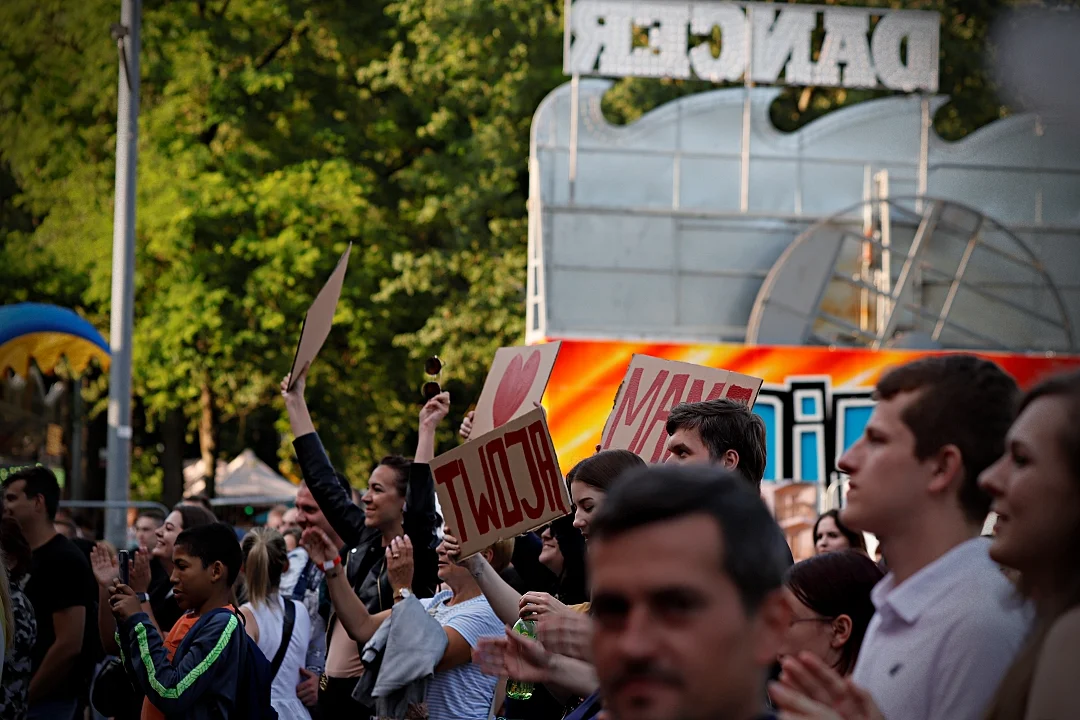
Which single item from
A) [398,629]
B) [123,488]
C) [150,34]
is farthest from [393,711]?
[150,34]

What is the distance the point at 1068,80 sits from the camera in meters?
20.5

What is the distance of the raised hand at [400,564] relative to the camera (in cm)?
613

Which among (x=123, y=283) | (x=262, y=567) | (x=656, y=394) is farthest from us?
(x=123, y=283)

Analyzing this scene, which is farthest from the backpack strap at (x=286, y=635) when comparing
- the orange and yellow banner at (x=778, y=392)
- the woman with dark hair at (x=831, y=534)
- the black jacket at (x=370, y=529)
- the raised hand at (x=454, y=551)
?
the orange and yellow banner at (x=778, y=392)

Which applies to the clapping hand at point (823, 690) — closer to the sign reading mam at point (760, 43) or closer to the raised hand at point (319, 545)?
the raised hand at point (319, 545)

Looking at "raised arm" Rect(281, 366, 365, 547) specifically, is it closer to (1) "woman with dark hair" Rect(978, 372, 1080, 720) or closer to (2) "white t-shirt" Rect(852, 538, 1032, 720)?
(2) "white t-shirt" Rect(852, 538, 1032, 720)

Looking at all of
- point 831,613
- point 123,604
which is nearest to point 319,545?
point 123,604

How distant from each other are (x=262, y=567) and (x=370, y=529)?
57cm

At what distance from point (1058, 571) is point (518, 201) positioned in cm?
2419

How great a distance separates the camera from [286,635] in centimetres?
749

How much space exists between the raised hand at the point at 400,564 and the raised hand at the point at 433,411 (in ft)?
2.73

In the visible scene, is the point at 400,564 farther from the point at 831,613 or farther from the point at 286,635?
the point at 831,613

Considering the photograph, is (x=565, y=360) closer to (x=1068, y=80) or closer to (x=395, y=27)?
(x=1068, y=80)

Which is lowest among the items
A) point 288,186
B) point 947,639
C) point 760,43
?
point 288,186
